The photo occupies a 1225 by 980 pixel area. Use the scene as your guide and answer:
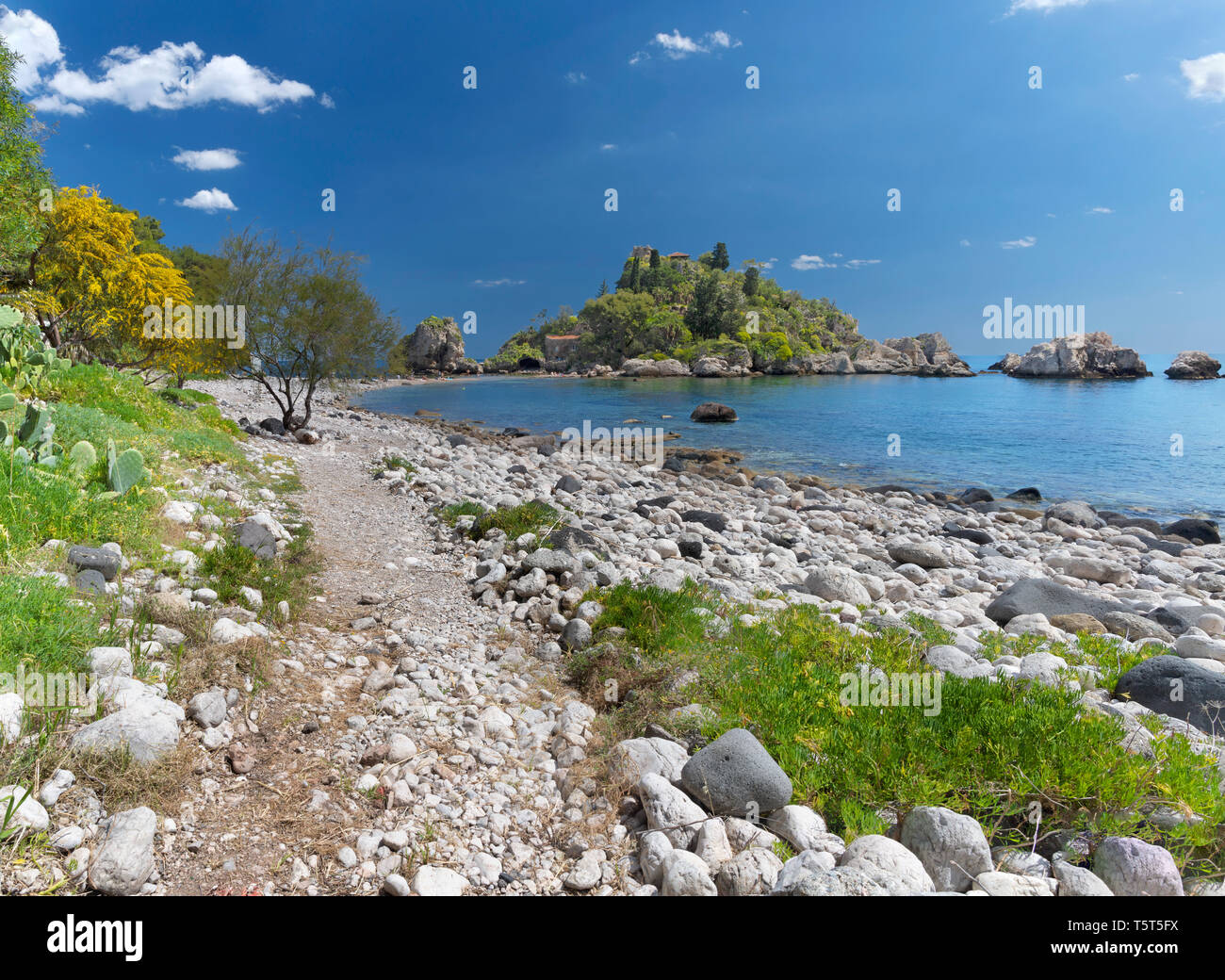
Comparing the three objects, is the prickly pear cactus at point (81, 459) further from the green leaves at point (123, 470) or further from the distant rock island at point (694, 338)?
the distant rock island at point (694, 338)

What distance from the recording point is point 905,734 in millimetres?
4445

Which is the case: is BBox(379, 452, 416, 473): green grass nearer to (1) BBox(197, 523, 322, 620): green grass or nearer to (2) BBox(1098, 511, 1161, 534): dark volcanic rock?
(1) BBox(197, 523, 322, 620): green grass

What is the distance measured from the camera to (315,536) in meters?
10.1

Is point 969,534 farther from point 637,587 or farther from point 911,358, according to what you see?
point 911,358

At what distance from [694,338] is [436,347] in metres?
60.5

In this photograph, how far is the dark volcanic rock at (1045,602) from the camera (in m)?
8.53

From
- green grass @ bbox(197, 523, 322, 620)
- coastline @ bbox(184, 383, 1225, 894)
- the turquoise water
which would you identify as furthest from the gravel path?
the turquoise water

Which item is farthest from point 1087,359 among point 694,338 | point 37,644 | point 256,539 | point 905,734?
point 37,644

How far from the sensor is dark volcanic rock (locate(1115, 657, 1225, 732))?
16.3ft

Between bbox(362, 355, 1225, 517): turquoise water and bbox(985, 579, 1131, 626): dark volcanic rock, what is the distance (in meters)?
15.9

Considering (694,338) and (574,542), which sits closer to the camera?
(574,542)

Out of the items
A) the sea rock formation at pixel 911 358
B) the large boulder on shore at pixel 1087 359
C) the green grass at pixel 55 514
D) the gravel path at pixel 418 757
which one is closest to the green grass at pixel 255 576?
the gravel path at pixel 418 757

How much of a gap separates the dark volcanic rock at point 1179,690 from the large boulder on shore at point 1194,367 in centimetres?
14383
